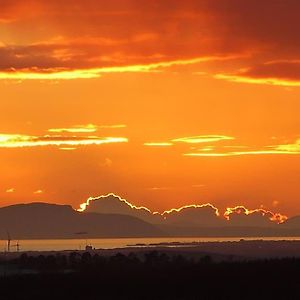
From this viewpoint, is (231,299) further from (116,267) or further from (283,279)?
(116,267)

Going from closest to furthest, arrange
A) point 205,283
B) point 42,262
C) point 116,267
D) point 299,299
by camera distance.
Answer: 1. point 299,299
2. point 205,283
3. point 116,267
4. point 42,262

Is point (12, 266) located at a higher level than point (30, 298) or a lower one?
higher

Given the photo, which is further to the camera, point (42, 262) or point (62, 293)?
point (42, 262)

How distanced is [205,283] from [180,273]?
1273cm

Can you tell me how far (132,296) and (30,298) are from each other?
6707 millimetres

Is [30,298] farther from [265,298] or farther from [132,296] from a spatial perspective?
[265,298]

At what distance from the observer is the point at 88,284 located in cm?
8844

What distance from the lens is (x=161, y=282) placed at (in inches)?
3538

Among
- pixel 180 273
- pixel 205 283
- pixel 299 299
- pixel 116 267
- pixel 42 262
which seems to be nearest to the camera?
pixel 299 299

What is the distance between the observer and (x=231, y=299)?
7256cm

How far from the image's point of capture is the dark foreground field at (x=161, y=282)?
7719 cm

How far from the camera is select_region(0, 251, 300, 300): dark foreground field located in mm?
77188

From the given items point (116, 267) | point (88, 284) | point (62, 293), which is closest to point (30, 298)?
point (62, 293)

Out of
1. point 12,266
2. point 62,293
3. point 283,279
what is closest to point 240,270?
point 283,279
